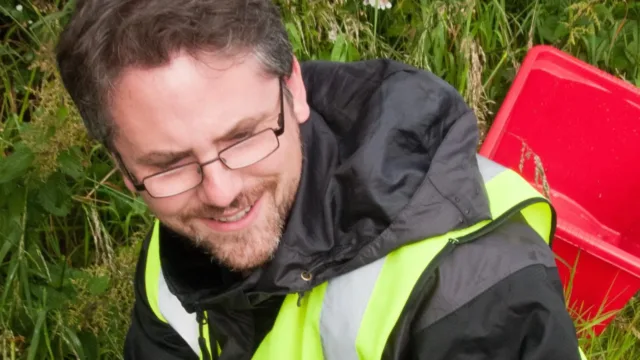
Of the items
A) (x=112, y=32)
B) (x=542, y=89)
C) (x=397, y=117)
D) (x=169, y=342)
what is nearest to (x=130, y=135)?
(x=112, y=32)

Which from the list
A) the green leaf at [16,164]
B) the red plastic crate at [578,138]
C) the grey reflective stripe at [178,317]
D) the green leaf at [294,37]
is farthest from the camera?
the red plastic crate at [578,138]

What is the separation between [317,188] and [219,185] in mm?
205

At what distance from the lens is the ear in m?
1.44

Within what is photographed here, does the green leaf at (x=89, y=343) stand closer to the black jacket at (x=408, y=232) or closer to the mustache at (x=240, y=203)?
the black jacket at (x=408, y=232)

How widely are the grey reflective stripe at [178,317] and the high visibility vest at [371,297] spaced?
235 millimetres

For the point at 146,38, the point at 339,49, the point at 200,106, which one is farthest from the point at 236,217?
the point at 339,49

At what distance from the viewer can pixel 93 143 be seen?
234 cm

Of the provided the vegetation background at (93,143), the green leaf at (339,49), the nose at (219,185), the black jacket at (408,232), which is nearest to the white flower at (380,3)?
the vegetation background at (93,143)

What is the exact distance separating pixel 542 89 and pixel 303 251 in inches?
60.4

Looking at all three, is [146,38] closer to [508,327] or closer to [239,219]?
[239,219]

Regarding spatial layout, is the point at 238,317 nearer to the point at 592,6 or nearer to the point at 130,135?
Result: the point at 130,135

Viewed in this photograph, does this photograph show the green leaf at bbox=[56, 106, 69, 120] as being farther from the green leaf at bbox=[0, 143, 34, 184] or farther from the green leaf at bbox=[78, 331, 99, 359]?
the green leaf at bbox=[78, 331, 99, 359]

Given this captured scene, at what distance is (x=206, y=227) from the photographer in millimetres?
1452

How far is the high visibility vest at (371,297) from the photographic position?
4.31 ft
